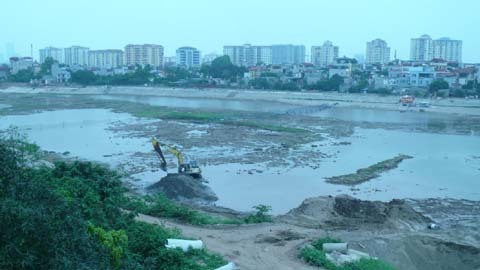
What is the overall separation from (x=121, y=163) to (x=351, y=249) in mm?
12873

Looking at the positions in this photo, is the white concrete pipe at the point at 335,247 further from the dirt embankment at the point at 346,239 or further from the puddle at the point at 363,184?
the puddle at the point at 363,184

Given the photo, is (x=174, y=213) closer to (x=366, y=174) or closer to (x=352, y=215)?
(x=352, y=215)

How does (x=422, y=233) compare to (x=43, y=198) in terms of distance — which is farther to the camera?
(x=422, y=233)

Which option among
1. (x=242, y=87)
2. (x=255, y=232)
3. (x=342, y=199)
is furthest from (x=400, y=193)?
(x=242, y=87)

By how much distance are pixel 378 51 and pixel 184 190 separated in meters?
101

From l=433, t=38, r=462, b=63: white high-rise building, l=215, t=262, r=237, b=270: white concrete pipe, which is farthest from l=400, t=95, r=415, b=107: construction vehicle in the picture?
l=433, t=38, r=462, b=63: white high-rise building

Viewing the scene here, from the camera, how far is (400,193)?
57.1 feet

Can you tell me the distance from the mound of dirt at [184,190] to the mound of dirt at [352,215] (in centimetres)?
311

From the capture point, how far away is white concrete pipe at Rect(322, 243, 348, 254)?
951 cm

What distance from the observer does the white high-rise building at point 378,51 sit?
4311 inches

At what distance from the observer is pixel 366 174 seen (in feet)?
64.7

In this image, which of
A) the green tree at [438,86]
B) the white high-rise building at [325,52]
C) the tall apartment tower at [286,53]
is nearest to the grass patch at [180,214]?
the green tree at [438,86]

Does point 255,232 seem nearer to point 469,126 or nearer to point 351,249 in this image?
A: point 351,249

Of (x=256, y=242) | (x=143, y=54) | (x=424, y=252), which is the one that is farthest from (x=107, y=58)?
(x=424, y=252)
